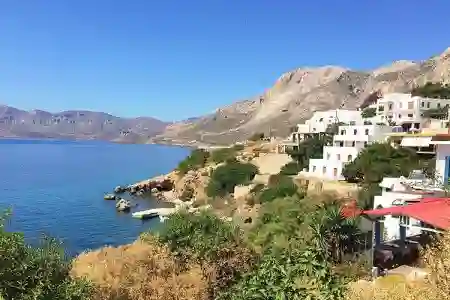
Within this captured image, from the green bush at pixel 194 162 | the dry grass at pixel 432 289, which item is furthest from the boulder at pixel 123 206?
the dry grass at pixel 432 289

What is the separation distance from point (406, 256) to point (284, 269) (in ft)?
18.3

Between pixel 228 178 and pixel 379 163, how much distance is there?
20225 mm

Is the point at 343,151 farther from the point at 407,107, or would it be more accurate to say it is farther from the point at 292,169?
the point at 407,107

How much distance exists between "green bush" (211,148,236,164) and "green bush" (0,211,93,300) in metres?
54.7

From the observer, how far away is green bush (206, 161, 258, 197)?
170 ft

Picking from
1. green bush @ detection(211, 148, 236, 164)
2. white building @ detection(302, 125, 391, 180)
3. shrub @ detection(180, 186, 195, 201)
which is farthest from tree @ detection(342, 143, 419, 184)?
green bush @ detection(211, 148, 236, 164)

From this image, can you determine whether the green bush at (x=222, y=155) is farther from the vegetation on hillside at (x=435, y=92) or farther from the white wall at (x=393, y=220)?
the white wall at (x=393, y=220)

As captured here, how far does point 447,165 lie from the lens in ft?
66.4

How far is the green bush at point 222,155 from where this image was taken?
6571cm

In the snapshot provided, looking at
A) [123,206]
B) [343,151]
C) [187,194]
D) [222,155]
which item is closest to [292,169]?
[343,151]

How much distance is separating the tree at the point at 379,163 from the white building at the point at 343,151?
1108 mm

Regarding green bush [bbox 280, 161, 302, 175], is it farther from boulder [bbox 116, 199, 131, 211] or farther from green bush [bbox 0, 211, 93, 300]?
green bush [bbox 0, 211, 93, 300]

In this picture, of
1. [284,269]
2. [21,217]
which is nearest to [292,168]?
[21,217]

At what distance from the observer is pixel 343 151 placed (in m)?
40.7
